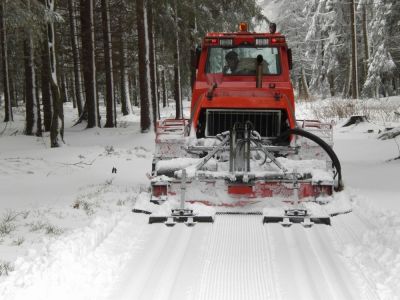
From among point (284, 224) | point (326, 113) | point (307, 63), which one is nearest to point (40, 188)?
point (284, 224)

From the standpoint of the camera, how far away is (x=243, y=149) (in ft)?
22.9

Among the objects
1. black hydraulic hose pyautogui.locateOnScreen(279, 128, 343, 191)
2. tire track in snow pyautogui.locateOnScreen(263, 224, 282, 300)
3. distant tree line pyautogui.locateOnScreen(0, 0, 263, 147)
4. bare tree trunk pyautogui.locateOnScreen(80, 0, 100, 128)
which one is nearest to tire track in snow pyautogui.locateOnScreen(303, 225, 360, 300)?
tire track in snow pyautogui.locateOnScreen(263, 224, 282, 300)

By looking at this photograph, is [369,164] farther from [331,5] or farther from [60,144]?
[331,5]

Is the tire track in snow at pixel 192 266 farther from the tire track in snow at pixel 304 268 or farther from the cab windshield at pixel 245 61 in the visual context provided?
the cab windshield at pixel 245 61

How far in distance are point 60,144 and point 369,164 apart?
8552 millimetres

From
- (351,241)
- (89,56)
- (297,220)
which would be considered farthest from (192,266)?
(89,56)

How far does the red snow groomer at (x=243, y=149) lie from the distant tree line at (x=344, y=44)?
1954 centimetres

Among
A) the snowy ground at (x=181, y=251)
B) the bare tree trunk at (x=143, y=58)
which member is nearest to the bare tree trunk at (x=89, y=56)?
the bare tree trunk at (x=143, y=58)

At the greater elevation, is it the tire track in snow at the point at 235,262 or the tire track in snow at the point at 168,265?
the tire track in snow at the point at 168,265

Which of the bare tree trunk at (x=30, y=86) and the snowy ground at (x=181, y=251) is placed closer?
the snowy ground at (x=181, y=251)

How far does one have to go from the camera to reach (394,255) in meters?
4.94

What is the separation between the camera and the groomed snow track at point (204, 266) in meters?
4.26

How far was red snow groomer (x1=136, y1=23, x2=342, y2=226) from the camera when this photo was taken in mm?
6656

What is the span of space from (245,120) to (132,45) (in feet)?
72.8
